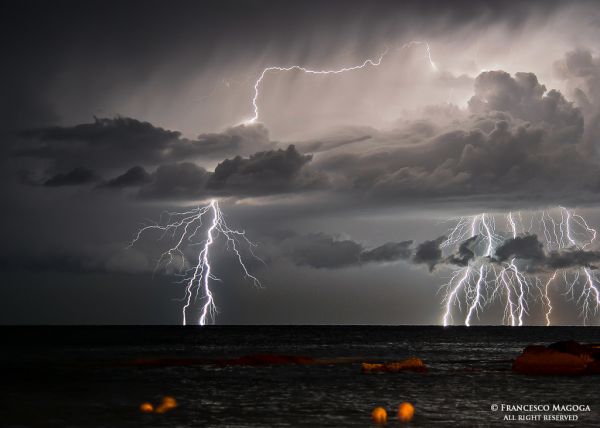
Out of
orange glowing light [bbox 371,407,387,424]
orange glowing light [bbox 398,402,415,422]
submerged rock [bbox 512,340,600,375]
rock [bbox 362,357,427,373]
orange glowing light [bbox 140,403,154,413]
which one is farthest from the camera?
rock [bbox 362,357,427,373]

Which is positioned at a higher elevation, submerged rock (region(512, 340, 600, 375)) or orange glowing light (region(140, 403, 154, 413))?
submerged rock (region(512, 340, 600, 375))

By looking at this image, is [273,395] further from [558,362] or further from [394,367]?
[558,362]

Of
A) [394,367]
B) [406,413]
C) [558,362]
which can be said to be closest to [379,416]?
[406,413]

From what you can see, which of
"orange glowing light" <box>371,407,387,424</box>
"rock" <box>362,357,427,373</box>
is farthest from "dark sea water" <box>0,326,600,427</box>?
"rock" <box>362,357,427,373</box>

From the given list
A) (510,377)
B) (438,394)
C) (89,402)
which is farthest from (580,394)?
(89,402)

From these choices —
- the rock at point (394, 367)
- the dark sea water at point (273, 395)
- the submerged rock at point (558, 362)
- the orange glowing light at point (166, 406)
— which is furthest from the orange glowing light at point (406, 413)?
the rock at point (394, 367)

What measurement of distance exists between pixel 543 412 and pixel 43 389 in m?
29.0

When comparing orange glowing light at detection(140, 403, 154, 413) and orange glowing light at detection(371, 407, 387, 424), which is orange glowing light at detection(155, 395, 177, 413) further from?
orange glowing light at detection(371, 407, 387, 424)

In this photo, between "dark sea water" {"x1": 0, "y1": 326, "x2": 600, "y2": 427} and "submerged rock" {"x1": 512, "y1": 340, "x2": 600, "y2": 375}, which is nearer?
"dark sea water" {"x1": 0, "y1": 326, "x2": 600, "y2": 427}

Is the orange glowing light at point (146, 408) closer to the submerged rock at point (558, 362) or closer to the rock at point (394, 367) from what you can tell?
the rock at point (394, 367)

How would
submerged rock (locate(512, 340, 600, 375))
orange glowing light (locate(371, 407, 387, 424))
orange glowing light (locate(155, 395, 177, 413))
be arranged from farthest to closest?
submerged rock (locate(512, 340, 600, 375)) < orange glowing light (locate(155, 395, 177, 413)) < orange glowing light (locate(371, 407, 387, 424))

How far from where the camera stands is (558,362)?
A: 55.7 m

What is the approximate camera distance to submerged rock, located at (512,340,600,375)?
55.6m

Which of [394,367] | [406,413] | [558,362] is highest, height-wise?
[558,362]
